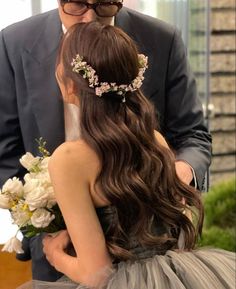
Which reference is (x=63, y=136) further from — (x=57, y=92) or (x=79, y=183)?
(x=79, y=183)

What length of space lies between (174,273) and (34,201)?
34 cm

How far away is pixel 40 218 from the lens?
5.40 feet

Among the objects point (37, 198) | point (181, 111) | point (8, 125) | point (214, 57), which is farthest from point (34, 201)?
point (214, 57)

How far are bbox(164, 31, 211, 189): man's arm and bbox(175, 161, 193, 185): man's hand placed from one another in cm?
9

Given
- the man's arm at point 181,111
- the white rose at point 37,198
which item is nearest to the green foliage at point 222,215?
the man's arm at point 181,111

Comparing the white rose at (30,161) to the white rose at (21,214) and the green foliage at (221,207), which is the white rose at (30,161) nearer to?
the white rose at (21,214)

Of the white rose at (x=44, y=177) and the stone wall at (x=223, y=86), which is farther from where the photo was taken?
the stone wall at (x=223, y=86)

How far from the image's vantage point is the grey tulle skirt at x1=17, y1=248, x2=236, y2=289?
5.26 ft

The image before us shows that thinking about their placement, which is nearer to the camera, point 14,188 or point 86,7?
point 14,188

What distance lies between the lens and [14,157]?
2053 millimetres

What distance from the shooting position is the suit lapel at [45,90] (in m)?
1.94

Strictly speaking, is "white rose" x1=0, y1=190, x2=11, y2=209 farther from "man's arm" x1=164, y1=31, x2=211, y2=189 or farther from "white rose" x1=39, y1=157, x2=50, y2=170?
"man's arm" x1=164, y1=31, x2=211, y2=189

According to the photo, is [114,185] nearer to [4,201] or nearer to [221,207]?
[4,201]

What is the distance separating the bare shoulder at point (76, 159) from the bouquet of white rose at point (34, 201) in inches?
3.6
